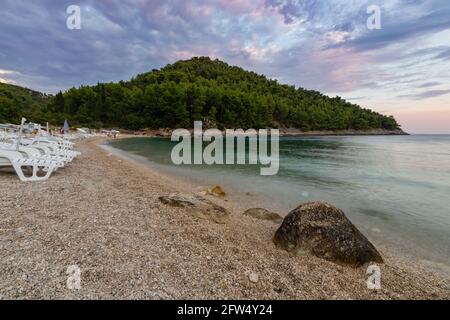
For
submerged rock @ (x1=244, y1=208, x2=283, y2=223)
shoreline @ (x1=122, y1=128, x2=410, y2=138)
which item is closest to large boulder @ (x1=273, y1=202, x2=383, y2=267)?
submerged rock @ (x1=244, y1=208, x2=283, y2=223)

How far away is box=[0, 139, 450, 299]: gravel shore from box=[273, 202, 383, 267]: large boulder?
0.20 metres

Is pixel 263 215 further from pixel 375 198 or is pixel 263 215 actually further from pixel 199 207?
pixel 375 198

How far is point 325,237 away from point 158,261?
308 cm

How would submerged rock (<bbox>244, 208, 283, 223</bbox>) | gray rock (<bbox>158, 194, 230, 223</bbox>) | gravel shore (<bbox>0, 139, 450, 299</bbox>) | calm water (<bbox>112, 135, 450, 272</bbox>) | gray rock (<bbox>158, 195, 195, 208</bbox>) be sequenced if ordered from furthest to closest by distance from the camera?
submerged rock (<bbox>244, 208, 283, 223</bbox>) → gray rock (<bbox>158, 195, 195, 208</bbox>) → calm water (<bbox>112, 135, 450, 272</bbox>) → gray rock (<bbox>158, 194, 230, 223</bbox>) → gravel shore (<bbox>0, 139, 450, 299</bbox>)

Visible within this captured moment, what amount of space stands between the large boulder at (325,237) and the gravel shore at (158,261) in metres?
0.20

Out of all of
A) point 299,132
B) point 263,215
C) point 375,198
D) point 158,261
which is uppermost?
point 299,132

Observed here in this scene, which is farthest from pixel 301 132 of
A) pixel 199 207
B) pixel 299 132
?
pixel 199 207

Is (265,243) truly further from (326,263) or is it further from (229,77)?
(229,77)

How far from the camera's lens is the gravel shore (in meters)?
3.23

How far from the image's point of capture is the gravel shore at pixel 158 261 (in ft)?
10.6

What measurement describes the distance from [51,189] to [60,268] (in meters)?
5.01

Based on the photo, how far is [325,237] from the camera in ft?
15.6

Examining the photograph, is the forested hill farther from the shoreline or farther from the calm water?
the calm water

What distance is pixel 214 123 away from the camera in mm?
87750
